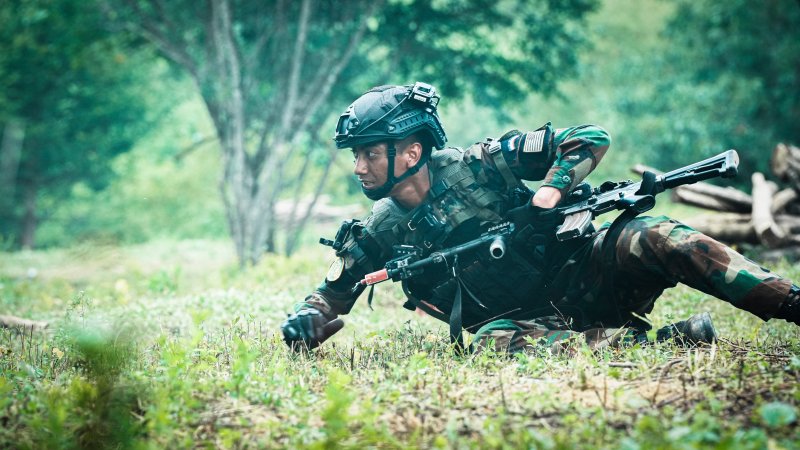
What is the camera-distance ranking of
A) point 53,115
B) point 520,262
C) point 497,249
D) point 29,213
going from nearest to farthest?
point 497,249 < point 520,262 < point 53,115 < point 29,213

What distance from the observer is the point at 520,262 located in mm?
4918

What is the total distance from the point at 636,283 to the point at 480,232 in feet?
3.67

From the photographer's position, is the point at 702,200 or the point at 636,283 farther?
the point at 702,200

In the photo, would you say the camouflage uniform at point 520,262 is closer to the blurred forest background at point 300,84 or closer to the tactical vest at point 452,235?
the tactical vest at point 452,235

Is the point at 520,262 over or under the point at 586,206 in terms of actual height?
under

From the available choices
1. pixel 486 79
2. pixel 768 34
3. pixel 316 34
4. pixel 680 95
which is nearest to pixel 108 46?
pixel 316 34

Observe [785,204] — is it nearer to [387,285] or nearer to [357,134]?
[387,285]

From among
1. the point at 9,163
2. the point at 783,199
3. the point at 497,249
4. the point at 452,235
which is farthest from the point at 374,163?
the point at 9,163

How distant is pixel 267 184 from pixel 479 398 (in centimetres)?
920

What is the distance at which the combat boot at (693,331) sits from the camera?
14.4ft

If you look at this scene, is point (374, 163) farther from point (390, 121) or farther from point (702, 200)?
point (702, 200)

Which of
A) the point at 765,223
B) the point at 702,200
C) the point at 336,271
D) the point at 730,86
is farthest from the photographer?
the point at 730,86

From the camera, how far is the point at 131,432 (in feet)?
10.2

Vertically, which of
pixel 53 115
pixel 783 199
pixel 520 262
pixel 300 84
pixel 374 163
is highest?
pixel 53 115
